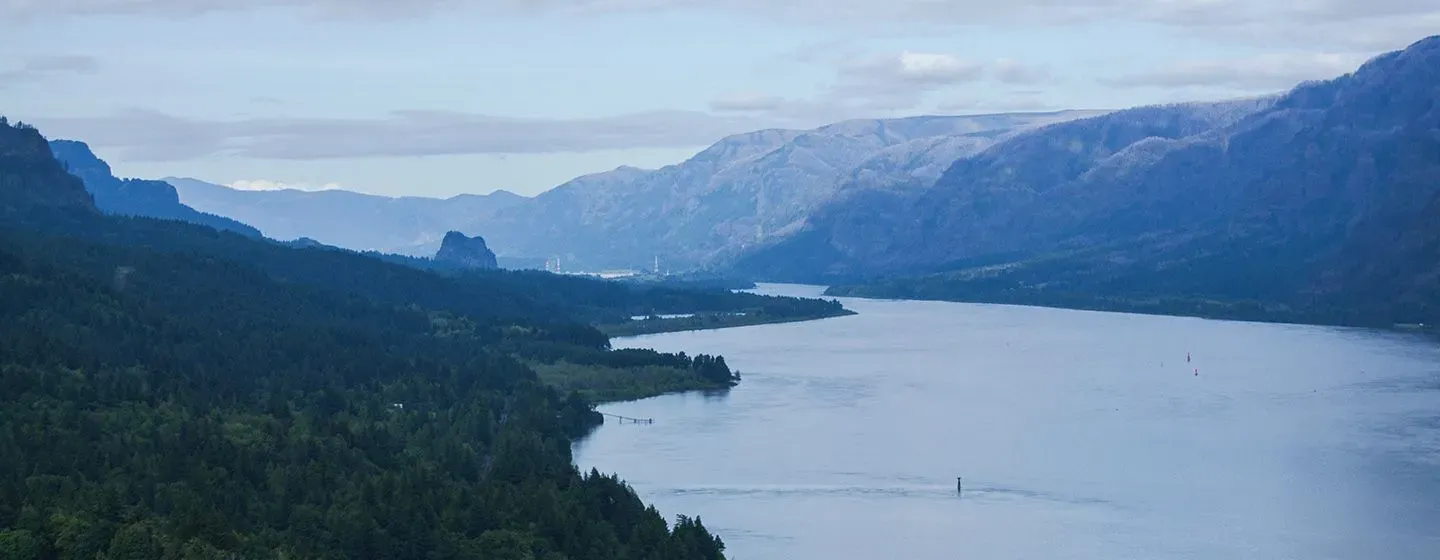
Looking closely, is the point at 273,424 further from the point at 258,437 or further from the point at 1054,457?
the point at 1054,457

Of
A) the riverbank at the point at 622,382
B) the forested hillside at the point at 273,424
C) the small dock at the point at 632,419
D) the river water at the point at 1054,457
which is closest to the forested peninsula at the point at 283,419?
the forested hillside at the point at 273,424

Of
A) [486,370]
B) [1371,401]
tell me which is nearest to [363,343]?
[486,370]

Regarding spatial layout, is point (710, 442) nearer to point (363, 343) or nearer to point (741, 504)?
point (741, 504)

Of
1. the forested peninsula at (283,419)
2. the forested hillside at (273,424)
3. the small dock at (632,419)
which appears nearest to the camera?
the forested hillside at (273,424)

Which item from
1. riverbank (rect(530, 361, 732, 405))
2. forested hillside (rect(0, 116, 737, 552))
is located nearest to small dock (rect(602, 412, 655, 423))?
forested hillside (rect(0, 116, 737, 552))

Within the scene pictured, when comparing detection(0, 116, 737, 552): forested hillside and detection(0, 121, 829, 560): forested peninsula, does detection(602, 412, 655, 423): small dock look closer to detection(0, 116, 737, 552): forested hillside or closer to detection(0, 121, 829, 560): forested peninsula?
detection(0, 116, 737, 552): forested hillside

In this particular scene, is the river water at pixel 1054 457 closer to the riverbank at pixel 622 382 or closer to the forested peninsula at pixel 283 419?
the riverbank at pixel 622 382
